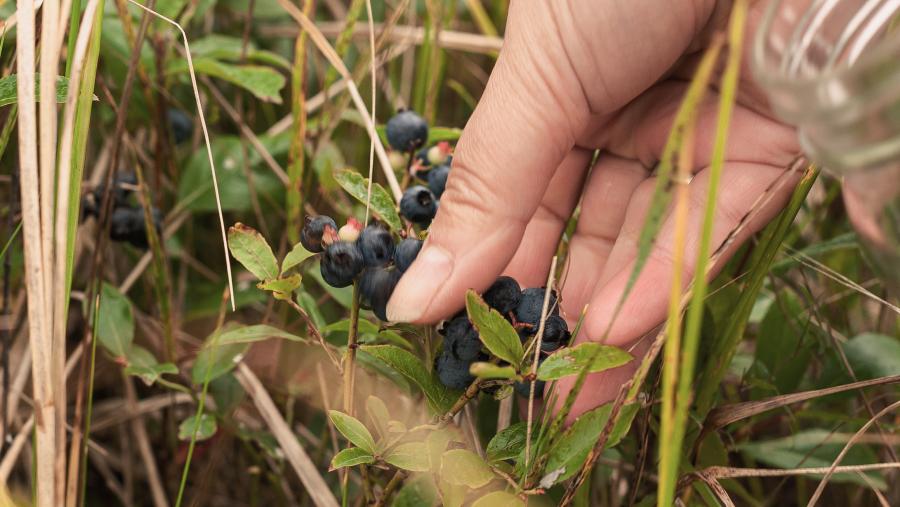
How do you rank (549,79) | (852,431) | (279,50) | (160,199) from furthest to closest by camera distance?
(279,50) < (160,199) < (852,431) < (549,79)

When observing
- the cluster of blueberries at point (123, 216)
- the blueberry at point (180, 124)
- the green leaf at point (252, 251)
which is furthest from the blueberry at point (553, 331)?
the blueberry at point (180, 124)

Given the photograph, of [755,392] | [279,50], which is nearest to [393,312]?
[755,392]

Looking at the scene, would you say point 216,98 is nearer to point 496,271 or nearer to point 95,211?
point 95,211

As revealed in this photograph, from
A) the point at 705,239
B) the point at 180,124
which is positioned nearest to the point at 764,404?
the point at 705,239

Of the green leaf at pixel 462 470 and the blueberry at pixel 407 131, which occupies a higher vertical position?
the blueberry at pixel 407 131

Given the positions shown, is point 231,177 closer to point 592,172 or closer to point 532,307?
point 592,172

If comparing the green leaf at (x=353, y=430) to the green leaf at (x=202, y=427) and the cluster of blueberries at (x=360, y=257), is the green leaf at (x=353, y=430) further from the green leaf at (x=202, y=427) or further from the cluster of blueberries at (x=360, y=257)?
the green leaf at (x=202, y=427)

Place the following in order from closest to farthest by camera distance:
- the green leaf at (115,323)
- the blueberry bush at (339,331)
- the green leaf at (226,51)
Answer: the blueberry bush at (339,331)
the green leaf at (115,323)
the green leaf at (226,51)

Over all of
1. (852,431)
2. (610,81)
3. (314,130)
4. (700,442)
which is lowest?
(852,431)
